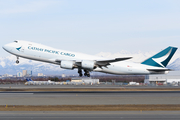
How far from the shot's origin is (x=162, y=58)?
190ft

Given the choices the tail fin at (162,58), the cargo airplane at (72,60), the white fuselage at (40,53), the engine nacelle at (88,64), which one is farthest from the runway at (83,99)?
the tail fin at (162,58)

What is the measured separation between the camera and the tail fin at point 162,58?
56938mm

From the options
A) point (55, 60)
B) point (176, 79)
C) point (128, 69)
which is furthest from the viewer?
point (176, 79)

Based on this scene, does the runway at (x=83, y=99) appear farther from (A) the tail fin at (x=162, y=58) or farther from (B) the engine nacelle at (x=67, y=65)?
(A) the tail fin at (x=162, y=58)

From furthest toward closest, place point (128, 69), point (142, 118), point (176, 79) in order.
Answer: point (176, 79) < point (128, 69) < point (142, 118)

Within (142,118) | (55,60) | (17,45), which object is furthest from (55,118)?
(17,45)

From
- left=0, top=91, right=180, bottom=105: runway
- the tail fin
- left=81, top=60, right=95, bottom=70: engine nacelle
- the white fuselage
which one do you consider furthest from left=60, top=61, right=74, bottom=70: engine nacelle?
the tail fin

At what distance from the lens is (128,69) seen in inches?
2115

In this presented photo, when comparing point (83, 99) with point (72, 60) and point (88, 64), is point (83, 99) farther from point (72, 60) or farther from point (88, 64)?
point (72, 60)

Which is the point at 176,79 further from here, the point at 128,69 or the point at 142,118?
the point at 142,118

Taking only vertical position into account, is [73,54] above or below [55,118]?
above

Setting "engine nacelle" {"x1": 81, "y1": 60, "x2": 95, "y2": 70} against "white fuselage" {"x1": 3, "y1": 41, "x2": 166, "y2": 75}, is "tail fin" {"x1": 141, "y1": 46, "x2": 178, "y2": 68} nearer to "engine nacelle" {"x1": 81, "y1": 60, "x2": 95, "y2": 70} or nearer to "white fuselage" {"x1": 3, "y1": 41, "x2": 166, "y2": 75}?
"white fuselage" {"x1": 3, "y1": 41, "x2": 166, "y2": 75}

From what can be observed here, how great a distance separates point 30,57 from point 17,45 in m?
3.80

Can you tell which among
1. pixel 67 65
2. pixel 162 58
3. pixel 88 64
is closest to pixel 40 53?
pixel 67 65
